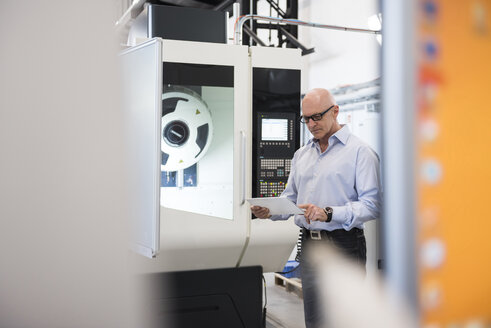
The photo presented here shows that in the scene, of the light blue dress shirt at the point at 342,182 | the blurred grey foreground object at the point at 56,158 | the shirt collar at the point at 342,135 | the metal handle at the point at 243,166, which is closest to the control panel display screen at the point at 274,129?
the metal handle at the point at 243,166

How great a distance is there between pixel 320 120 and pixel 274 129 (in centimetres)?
64

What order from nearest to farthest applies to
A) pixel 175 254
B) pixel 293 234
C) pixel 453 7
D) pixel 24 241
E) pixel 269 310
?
1. pixel 453 7
2. pixel 24 241
3. pixel 175 254
4. pixel 293 234
5. pixel 269 310

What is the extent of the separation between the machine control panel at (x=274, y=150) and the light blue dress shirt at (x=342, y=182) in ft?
1.56

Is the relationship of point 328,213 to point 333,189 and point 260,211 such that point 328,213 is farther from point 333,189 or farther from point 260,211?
point 260,211

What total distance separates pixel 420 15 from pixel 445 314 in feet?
1.20

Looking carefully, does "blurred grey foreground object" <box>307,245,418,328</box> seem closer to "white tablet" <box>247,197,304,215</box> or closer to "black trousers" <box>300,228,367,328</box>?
"black trousers" <box>300,228,367,328</box>

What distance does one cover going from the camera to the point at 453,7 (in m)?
0.55

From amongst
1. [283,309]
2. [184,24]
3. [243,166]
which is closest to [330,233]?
[243,166]

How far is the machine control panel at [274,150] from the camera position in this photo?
271 cm

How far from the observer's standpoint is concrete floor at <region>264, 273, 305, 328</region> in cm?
335

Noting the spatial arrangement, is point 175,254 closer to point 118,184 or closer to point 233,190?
point 233,190

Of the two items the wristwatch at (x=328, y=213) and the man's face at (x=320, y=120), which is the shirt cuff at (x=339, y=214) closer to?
the wristwatch at (x=328, y=213)

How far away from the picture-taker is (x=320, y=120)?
213 cm

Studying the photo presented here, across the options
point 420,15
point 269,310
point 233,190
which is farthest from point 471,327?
point 269,310
